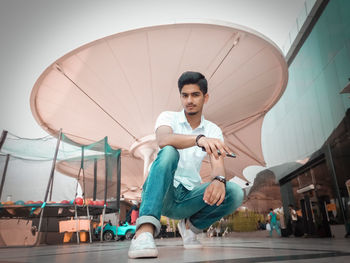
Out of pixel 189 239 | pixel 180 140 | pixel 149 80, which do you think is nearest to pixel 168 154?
pixel 180 140

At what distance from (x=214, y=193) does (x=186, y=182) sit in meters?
0.42

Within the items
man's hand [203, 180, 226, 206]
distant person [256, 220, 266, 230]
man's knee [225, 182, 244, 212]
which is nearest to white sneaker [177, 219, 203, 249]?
man's knee [225, 182, 244, 212]

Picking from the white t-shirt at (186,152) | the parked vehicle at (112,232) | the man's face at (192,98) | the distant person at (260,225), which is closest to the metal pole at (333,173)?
the distant person at (260,225)

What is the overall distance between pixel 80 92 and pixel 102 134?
301 cm

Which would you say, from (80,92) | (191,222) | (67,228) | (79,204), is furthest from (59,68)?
(191,222)

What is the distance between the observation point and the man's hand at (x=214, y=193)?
4.90ft

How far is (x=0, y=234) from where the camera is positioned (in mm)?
6488

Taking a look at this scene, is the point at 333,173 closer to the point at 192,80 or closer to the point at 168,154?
the point at 192,80

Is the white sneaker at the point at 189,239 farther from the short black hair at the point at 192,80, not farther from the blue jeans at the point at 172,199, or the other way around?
the short black hair at the point at 192,80

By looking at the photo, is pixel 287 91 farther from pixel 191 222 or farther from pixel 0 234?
pixel 0 234

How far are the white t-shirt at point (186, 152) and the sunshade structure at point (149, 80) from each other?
4.83 m

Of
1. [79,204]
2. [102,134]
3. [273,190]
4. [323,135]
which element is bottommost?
[79,204]

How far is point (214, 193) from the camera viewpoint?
1501 millimetres

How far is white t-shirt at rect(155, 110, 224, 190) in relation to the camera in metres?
1.89
